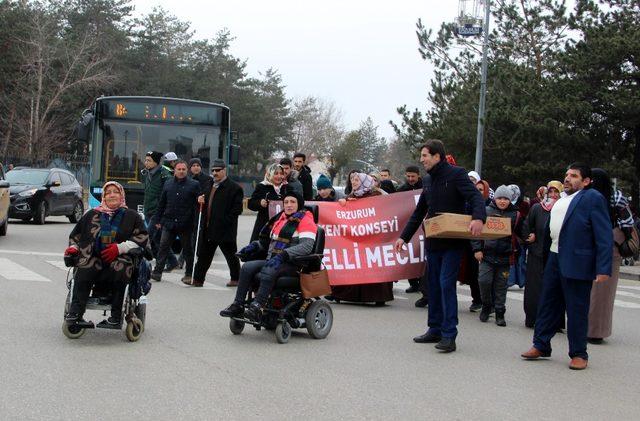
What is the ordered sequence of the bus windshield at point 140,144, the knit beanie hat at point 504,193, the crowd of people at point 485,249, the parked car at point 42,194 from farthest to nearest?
the parked car at point 42,194, the bus windshield at point 140,144, the knit beanie hat at point 504,193, the crowd of people at point 485,249

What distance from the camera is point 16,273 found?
572 inches

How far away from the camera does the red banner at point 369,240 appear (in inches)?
516

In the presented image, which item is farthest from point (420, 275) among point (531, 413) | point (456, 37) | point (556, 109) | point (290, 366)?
point (456, 37)

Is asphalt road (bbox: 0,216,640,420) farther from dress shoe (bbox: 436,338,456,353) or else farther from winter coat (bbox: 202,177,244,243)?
winter coat (bbox: 202,177,244,243)

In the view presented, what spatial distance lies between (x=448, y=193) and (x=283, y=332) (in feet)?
6.71

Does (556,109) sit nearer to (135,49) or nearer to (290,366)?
(290,366)

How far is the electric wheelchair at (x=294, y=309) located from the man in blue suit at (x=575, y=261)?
6.68 feet

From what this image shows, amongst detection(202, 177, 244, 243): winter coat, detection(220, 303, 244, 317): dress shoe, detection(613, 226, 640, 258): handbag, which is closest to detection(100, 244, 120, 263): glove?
detection(220, 303, 244, 317): dress shoe

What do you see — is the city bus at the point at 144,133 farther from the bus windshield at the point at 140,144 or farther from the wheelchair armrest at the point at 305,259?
the wheelchair armrest at the point at 305,259

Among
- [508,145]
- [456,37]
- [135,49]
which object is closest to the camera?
[508,145]

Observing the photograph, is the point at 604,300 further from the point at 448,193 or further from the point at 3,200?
the point at 3,200

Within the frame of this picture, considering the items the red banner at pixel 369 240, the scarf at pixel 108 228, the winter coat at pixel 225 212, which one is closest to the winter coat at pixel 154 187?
the winter coat at pixel 225 212

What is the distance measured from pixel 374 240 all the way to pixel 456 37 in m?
33.2

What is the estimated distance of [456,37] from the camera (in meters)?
45.1
